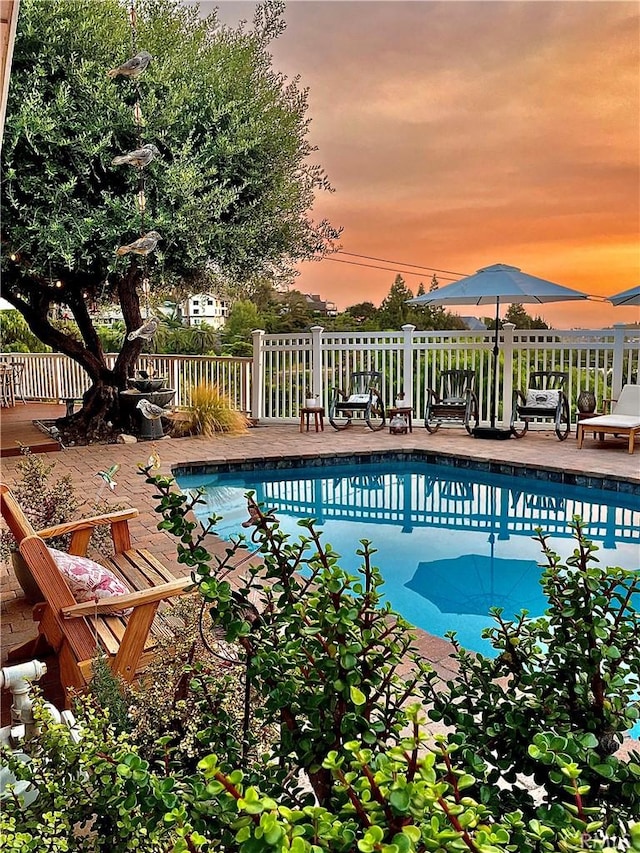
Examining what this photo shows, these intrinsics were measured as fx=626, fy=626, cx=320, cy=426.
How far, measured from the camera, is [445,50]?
29.7 feet

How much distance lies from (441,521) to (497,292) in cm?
395

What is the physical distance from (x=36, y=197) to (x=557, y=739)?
7669mm

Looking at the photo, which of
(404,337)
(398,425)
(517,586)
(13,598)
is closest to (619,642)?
(13,598)

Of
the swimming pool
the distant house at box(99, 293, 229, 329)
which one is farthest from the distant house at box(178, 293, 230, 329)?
the swimming pool

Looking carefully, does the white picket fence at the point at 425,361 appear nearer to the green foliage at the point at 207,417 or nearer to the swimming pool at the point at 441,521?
the green foliage at the point at 207,417

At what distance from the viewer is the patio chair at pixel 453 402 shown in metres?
9.08

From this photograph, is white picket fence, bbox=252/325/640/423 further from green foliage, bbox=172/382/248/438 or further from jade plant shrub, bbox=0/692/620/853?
jade plant shrub, bbox=0/692/620/853

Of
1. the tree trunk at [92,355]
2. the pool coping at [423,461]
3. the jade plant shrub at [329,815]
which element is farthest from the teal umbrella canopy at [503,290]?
the jade plant shrub at [329,815]

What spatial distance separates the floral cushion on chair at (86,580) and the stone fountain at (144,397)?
6173 millimetres

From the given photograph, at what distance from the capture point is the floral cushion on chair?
2506 mm

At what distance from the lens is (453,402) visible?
30.4ft

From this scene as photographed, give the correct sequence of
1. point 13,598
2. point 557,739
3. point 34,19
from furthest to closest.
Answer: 1. point 34,19
2. point 13,598
3. point 557,739

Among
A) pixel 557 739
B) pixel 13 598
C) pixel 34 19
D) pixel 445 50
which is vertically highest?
pixel 445 50

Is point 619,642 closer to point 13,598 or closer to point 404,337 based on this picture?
point 13,598
